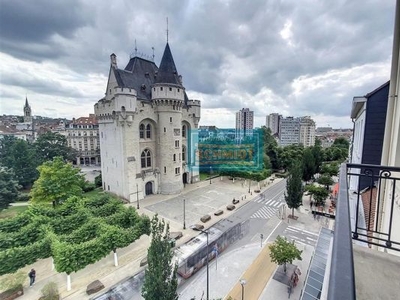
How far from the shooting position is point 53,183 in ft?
71.3

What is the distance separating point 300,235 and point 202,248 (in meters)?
9.88

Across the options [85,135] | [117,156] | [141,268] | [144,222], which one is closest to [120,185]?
[117,156]

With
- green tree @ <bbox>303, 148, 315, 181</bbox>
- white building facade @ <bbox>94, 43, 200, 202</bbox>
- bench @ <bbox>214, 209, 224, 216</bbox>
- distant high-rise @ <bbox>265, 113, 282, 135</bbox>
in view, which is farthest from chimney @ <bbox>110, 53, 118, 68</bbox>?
distant high-rise @ <bbox>265, 113, 282, 135</bbox>

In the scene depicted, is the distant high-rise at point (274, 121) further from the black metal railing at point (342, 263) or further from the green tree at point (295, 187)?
the black metal railing at point (342, 263)

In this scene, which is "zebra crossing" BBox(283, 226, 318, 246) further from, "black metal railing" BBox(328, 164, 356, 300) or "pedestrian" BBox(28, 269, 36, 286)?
"black metal railing" BBox(328, 164, 356, 300)

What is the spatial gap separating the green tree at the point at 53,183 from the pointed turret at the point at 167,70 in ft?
51.0

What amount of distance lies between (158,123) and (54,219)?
16.4 m

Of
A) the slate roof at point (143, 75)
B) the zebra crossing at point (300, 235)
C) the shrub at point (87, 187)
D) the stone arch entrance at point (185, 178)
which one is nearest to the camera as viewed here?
the zebra crossing at point (300, 235)

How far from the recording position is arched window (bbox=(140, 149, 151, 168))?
92.4 feet

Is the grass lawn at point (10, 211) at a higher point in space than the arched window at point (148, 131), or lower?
lower

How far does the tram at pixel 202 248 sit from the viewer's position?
44.5 ft

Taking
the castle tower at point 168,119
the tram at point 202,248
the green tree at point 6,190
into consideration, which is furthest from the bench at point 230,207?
the green tree at point 6,190

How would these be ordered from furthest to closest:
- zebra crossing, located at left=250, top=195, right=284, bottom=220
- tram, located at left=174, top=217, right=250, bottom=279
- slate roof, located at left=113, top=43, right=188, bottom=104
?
1. slate roof, located at left=113, top=43, right=188, bottom=104
2. zebra crossing, located at left=250, top=195, right=284, bottom=220
3. tram, located at left=174, top=217, right=250, bottom=279

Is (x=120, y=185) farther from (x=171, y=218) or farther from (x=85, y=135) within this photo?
(x=85, y=135)
